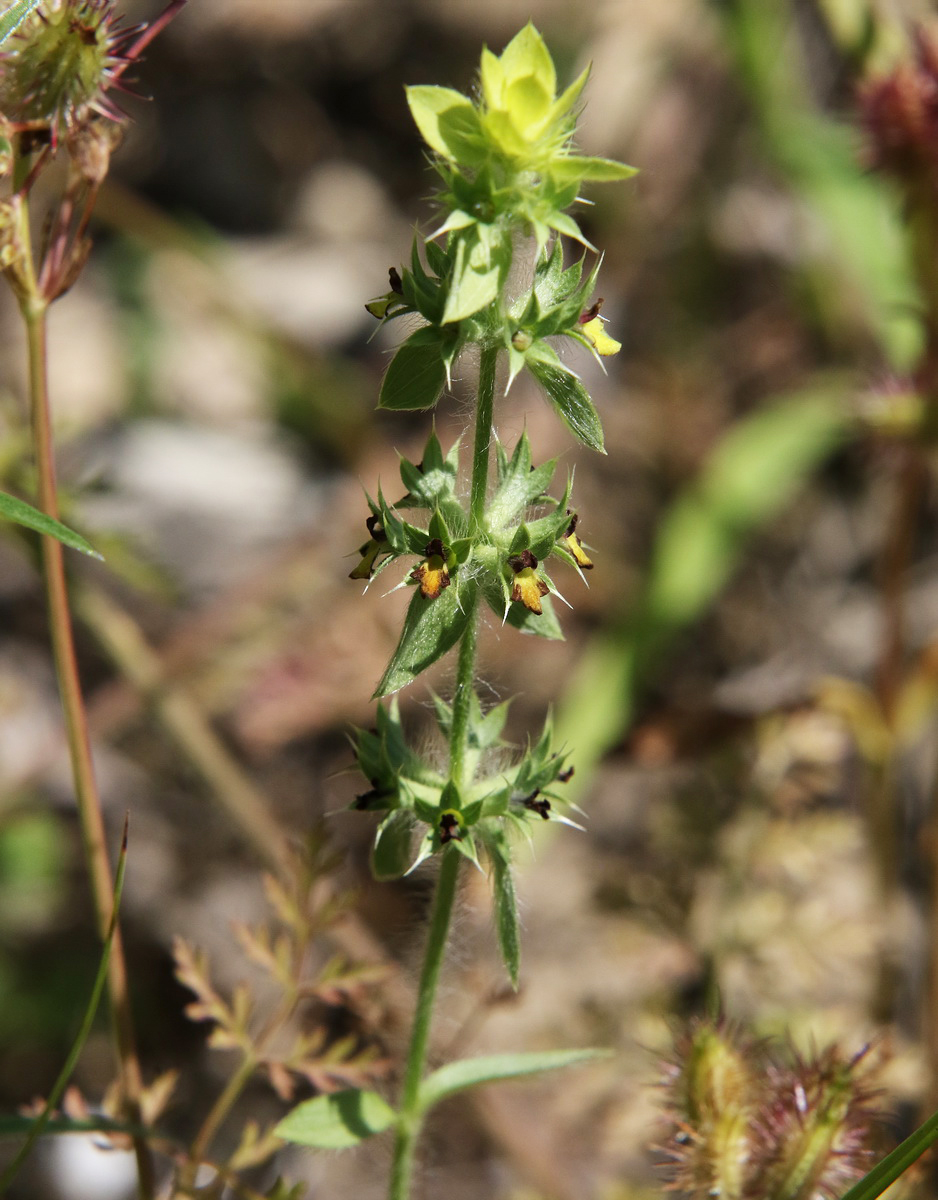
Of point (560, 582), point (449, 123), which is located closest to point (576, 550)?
point (449, 123)

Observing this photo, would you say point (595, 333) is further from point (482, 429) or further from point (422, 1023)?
point (422, 1023)

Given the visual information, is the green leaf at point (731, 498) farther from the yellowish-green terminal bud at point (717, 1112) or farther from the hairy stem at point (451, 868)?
the hairy stem at point (451, 868)

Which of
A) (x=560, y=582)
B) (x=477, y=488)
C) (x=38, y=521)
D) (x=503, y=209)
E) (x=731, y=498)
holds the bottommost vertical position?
(x=38, y=521)

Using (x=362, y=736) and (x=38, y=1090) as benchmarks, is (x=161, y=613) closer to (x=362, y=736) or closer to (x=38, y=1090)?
(x=38, y=1090)

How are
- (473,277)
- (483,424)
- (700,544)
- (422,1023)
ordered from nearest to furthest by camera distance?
(473,277)
(483,424)
(422,1023)
(700,544)

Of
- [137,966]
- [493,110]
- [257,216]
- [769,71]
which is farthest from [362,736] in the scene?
[257,216]
